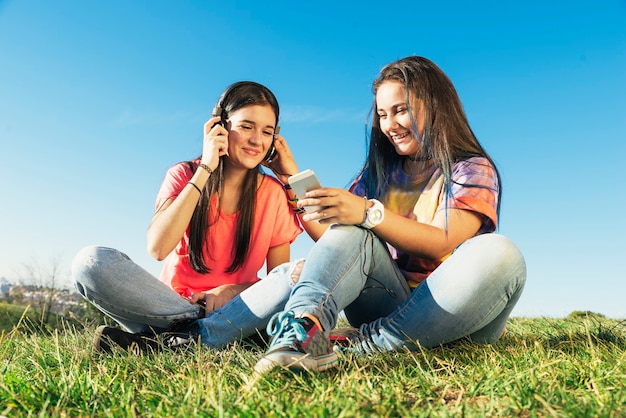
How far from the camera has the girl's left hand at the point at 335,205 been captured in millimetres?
2908

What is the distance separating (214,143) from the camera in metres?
3.98

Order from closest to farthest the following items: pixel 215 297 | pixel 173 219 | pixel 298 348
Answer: pixel 298 348, pixel 173 219, pixel 215 297

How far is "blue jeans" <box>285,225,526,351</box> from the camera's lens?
9.30 feet

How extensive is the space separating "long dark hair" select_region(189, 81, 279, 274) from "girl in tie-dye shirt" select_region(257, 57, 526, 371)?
Result: 35.5 inches

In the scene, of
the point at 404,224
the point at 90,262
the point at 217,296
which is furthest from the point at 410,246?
the point at 90,262

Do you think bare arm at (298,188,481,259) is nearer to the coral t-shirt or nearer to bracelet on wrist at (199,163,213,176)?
bracelet on wrist at (199,163,213,176)

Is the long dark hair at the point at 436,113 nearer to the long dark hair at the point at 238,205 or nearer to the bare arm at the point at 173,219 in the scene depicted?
the long dark hair at the point at 238,205

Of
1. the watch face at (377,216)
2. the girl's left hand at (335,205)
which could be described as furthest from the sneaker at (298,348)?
the watch face at (377,216)

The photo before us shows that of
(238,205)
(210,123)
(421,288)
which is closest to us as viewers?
(421,288)

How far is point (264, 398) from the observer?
200cm

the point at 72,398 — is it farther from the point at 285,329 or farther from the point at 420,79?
the point at 420,79

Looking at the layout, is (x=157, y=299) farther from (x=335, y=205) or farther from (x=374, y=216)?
(x=374, y=216)

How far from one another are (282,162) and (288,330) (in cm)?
192

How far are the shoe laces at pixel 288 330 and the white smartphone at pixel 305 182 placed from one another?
0.62 metres
